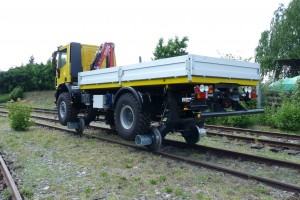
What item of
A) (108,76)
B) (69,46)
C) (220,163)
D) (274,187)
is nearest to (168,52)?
(69,46)

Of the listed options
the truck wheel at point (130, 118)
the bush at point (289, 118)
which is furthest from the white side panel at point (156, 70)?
the bush at point (289, 118)

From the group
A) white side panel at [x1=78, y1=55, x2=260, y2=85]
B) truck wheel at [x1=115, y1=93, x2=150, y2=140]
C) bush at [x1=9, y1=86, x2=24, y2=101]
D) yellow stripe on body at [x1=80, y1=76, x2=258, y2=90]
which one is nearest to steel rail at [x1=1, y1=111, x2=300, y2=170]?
truck wheel at [x1=115, y1=93, x2=150, y2=140]

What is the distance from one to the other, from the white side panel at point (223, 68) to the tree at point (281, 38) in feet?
97.2

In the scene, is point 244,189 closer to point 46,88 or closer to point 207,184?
point 207,184

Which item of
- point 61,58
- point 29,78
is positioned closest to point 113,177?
point 61,58

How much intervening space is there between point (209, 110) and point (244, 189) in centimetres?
262

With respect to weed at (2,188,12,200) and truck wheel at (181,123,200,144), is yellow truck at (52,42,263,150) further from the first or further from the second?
weed at (2,188,12,200)

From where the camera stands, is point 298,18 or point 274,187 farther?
point 298,18

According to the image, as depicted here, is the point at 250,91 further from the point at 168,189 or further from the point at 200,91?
the point at 168,189

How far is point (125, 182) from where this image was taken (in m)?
5.52

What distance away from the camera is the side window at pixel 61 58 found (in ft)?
37.2

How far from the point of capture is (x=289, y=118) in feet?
40.1

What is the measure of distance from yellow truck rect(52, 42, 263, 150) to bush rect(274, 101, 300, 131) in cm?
518

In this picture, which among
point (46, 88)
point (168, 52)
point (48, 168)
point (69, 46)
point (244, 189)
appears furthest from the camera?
point (46, 88)
